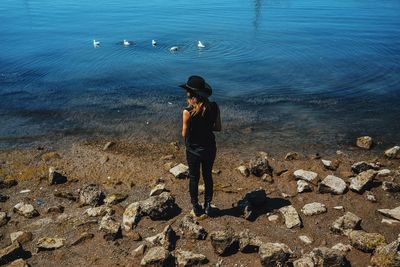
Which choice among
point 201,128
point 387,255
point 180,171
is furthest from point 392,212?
point 180,171

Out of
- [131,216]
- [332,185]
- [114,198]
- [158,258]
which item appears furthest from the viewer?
[114,198]

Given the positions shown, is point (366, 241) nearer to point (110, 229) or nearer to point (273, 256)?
point (273, 256)

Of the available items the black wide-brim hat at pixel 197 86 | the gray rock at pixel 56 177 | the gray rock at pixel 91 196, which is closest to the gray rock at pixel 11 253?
the gray rock at pixel 91 196

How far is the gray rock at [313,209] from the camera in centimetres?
823

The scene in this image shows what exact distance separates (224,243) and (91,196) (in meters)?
3.46

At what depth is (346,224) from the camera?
24.9 feet

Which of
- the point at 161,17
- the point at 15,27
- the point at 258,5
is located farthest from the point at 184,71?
the point at 258,5

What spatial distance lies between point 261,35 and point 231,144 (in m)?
16.0

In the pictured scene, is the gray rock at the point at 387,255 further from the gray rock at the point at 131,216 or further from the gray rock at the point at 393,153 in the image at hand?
the gray rock at the point at 393,153

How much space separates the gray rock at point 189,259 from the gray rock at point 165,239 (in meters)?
0.35

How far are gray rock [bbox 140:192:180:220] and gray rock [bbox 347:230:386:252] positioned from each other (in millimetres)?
3465

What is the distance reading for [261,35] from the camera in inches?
1039

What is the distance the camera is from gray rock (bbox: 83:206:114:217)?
858 centimetres

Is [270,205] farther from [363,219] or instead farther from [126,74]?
[126,74]
